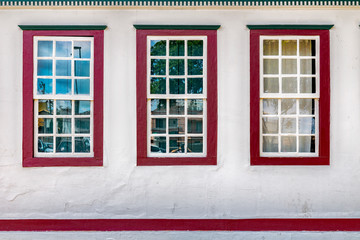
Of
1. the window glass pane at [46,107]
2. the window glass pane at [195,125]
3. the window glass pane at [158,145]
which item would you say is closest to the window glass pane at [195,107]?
the window glass pane at [195,125]

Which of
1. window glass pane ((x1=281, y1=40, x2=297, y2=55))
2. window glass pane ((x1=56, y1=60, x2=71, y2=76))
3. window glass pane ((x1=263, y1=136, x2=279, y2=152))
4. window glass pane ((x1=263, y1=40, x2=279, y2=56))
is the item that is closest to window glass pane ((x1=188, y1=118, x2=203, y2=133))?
window glass pane ((x1=263, y1=136, x2=279, y2=152))

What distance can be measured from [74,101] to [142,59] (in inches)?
52.6

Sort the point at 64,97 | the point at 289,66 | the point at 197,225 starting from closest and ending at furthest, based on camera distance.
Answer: the point at 197,225 → the point at 64,97 → the point at 289,66

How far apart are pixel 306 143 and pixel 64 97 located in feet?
13.5

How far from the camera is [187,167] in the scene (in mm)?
4512

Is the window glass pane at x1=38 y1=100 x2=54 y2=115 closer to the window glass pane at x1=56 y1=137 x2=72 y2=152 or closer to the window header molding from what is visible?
the window glass pane at x1=56 y1=137 x2=72 y2=152

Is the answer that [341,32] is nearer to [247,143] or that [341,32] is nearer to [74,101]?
[247,143]

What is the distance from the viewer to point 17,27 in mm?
4516

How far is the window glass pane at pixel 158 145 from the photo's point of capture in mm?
4621

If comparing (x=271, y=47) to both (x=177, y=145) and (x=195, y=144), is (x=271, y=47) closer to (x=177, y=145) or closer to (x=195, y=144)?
(x=195, y=144)

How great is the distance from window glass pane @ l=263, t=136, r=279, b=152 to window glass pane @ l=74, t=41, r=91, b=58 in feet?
10.8

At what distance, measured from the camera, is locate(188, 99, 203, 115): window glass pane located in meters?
4.62

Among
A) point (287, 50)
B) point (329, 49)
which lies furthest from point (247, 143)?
point (329, 49)

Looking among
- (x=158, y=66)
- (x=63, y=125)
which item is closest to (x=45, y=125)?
(x=63, y=125)
